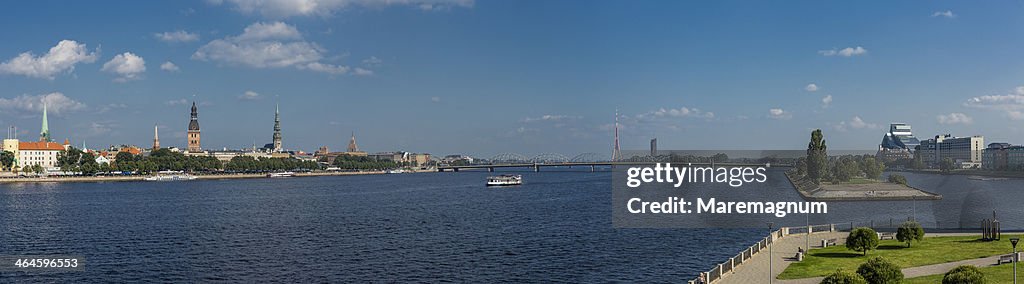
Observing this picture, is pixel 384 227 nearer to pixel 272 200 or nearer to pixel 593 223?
pixel 593 223

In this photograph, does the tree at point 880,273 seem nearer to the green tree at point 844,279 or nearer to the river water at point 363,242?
the green tree at point 844,279

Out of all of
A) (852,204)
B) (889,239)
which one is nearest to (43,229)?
(889,239)

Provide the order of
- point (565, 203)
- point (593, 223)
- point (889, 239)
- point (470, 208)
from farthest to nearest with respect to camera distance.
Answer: point (565, 203)
point (470, 208)
point (593, 223)
point (889, 239)

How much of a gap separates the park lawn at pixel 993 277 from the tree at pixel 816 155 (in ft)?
255

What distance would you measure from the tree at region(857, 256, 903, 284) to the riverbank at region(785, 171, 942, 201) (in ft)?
242

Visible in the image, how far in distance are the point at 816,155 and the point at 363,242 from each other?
257ft

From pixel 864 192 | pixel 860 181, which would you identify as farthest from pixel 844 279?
pixel 860 181

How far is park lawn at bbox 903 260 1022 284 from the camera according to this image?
37.6m

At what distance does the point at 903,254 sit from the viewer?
158ft

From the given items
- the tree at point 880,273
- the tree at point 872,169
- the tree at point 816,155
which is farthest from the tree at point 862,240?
the tree at point 872,169

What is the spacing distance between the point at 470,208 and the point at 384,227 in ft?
91.2

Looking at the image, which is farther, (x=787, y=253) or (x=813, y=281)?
(x=787, y=253)

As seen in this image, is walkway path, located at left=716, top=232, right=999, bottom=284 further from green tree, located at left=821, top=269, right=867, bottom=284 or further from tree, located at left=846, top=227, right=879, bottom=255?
green tree, located at left=821, top=269, right=867, bottom=284

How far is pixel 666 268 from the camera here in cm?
4950
